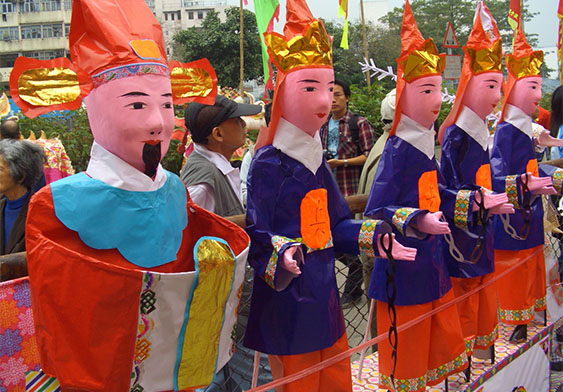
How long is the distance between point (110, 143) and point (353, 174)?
300 cm

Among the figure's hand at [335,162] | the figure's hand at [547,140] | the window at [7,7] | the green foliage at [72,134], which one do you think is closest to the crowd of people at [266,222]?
the figure's hand at [547,140]

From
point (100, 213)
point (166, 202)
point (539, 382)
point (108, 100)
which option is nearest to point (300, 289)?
point (166, 202)

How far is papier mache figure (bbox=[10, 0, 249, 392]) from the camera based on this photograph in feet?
5.01

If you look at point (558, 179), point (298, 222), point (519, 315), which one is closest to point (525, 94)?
point (558, 179)

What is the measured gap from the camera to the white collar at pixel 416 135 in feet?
8.94

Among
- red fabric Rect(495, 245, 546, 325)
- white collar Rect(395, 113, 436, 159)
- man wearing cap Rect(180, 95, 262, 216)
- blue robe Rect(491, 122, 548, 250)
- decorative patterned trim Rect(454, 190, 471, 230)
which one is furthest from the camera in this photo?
red fabric Rect(495, 245, 546, 325)

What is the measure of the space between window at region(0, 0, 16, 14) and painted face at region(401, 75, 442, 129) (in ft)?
136

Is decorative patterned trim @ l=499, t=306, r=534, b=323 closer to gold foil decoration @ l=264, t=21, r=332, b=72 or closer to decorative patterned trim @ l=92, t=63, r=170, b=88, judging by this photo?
gold foil decoration @ l=264, t=21, r=332, b=72

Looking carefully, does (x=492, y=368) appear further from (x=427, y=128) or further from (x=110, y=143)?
(x=110, y=143)

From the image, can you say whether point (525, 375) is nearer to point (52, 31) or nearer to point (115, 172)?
point (115, 172)

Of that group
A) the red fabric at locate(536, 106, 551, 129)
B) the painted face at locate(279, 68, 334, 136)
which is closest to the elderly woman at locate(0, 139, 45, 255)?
the painted face at locate(279, 68, 334, 136)

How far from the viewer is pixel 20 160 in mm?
2986

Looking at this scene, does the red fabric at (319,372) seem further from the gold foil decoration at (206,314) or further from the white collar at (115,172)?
the white collar at (115,172)

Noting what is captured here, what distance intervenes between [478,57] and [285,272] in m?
1.84
